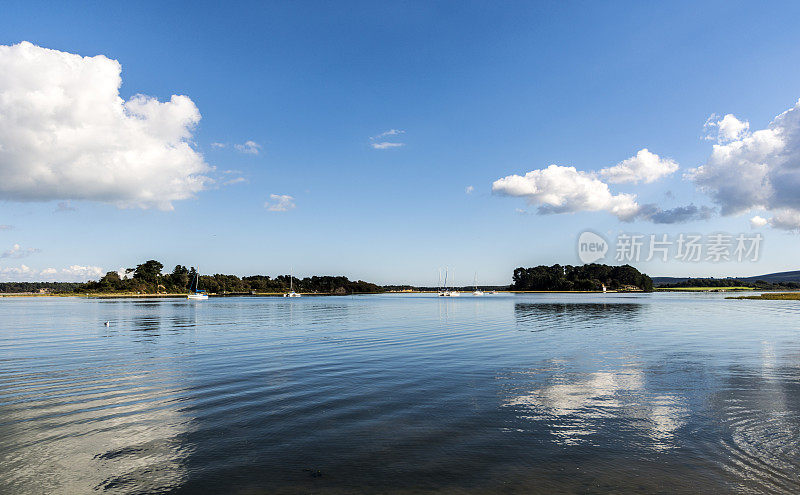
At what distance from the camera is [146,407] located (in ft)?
51.6

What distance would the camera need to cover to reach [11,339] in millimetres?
37656

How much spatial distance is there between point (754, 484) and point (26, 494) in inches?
605

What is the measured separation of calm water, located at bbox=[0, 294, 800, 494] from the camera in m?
9.55

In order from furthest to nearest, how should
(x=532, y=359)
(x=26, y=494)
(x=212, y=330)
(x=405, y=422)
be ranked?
(x=212, y=330)
(x=532, y=359)
(x=405, y=422)
(x=26, y=494)

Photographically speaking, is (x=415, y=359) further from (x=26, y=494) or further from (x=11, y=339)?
(x=11, y=339)

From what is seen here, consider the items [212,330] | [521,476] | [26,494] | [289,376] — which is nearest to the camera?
[26,494]

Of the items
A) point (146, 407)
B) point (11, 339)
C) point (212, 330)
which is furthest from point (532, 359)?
point (11, 339)

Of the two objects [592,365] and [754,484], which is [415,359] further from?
[754,484]

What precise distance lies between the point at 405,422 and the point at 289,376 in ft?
31.5

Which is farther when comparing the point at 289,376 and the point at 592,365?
the point at 592,365

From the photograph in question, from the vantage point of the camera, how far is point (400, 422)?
1367cm

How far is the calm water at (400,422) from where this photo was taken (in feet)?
31.3

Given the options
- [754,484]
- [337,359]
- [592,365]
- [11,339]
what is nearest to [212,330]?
[11,339]

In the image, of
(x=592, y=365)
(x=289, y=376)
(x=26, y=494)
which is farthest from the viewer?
(x=592, y=365)
